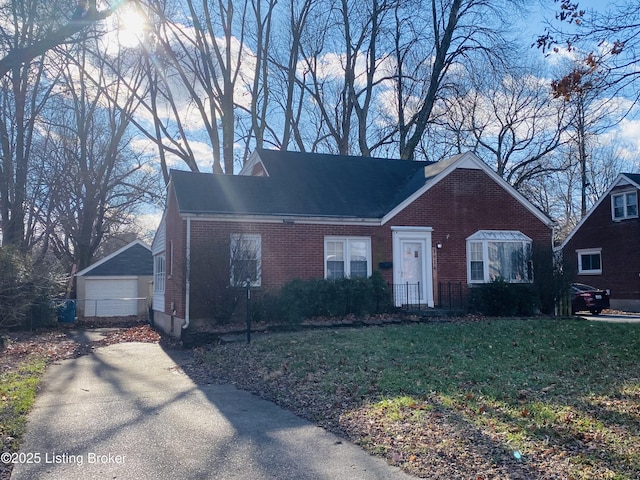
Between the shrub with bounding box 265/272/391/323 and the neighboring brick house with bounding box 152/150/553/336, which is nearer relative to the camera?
the shrub with bounding box 265/272/391/323

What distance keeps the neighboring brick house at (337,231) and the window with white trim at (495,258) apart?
0.11 ft

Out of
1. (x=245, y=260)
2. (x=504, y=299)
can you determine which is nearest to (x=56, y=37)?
(x=245, y=260)

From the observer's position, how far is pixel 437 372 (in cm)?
873

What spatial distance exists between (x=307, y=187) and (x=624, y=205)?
19.2 m

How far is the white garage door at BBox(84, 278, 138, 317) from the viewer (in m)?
30.7

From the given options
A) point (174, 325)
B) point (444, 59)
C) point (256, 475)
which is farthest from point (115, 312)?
point (256, 475)

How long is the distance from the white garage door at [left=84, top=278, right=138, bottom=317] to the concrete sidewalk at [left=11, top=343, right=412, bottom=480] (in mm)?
22315

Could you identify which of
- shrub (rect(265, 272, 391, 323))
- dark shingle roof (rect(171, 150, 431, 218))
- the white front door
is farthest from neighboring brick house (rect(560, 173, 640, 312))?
shrub (rect(265, 272, 391, 323))

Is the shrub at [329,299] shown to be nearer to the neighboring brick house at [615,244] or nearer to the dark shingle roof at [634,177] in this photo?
the neighboring brick house at [615,244]

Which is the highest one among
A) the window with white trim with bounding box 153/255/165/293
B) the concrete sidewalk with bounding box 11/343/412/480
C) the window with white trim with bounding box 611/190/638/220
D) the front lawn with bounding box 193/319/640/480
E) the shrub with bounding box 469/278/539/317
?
the window with white trim with bounding box 611/190/638/220

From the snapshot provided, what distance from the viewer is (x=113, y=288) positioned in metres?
31.2

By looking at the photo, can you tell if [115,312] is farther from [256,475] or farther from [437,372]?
[256,475]

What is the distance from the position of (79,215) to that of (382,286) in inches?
966

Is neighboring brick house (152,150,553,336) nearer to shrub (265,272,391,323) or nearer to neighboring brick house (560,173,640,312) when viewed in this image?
shrub (265,272,391,323)
